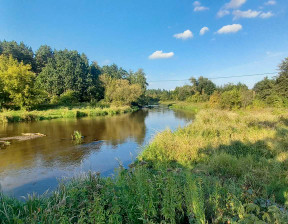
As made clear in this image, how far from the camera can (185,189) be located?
286cm

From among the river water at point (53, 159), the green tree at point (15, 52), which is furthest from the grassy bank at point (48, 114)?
the green tree at point (15, 52)

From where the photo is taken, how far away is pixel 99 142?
12773mm

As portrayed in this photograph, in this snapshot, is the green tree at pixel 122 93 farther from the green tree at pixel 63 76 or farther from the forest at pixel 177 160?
the green tree at pixel 63 76

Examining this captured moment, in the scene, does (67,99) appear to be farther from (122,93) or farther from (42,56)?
(42,56)

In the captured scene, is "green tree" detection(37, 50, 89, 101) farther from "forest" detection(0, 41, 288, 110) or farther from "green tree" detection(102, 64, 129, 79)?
"green tree" detection(102, 64, 129, 79)

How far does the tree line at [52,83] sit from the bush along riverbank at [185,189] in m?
28.3

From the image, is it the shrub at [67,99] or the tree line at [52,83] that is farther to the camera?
the shrub at [67,99]

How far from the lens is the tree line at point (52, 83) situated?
1093 inches

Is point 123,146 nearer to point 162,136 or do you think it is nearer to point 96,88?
point 162,136

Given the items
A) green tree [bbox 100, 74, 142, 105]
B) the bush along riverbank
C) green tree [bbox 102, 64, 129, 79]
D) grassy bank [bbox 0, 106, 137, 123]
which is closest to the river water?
the bush along riverbank

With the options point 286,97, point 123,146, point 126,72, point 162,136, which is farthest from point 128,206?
point 126,72

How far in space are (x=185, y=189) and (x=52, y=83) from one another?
4400 centimetres

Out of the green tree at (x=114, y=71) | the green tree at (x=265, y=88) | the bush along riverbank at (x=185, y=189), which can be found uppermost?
the green tree at (x=114, y=71)

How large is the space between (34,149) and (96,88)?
122ft
